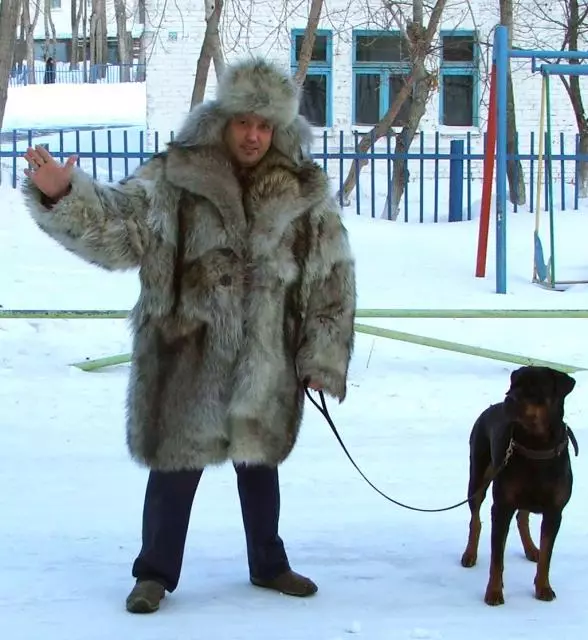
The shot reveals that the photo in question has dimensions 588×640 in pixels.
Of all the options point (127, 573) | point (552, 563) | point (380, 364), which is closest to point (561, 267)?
point (380, 364)

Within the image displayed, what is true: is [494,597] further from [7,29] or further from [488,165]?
[7,29]

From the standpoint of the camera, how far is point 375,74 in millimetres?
16844

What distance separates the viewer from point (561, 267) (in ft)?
34.6

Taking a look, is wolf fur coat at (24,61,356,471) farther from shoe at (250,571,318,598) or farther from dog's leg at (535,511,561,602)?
dog's leg at (535,511,561,602)

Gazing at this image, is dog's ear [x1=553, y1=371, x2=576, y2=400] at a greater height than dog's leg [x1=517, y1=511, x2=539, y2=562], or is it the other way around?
dog's ear [x1=553, y1=371, x2=576, y2=400]

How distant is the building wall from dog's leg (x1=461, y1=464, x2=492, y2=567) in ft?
42.6

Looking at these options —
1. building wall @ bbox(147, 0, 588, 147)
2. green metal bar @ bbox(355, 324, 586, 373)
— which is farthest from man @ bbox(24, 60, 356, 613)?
building wall @ bbox(147, 0, 588, 147)

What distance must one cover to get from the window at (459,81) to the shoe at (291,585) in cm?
1395

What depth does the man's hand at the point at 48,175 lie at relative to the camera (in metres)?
3.07

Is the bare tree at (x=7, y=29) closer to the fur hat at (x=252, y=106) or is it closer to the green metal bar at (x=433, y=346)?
the green metal bar at (x=433, y=346)

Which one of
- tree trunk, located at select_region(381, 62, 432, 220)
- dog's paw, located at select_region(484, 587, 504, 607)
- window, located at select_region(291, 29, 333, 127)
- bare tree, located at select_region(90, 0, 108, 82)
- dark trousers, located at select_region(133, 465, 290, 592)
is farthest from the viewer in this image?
bare tree, located at select_region(90, 0, 108, 82)

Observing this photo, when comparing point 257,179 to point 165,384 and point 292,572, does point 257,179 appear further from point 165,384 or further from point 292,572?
point 292,572

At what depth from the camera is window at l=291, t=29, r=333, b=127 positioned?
16.7 meters

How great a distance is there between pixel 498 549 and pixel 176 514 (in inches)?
40.9
